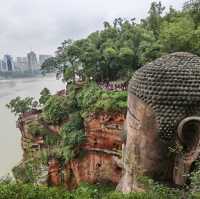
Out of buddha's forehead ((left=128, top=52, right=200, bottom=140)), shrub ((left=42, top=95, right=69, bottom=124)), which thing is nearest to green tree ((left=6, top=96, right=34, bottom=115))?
shrub ((left=42, top=95, right=69, bottom=124))

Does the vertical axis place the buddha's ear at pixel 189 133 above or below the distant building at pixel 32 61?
below

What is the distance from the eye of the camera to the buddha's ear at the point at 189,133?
200 inches

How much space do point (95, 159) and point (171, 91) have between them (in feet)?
34.4

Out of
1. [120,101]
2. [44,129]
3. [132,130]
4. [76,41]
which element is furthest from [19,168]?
[132,130]

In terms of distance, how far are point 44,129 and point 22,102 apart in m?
6.04

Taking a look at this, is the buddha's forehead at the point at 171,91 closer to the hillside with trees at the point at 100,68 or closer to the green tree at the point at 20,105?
the hillside with trees at the point at 100,68

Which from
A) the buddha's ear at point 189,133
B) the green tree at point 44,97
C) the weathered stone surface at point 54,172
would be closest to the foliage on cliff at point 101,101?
the weathered stone surface at point 54,172

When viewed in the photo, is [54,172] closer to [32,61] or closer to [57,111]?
[57,111]

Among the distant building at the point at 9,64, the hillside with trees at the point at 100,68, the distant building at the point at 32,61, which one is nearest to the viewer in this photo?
the hillside with trees at the point at 100,68

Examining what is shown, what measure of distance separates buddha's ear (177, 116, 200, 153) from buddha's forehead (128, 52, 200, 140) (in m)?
0.12

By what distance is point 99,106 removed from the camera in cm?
1520

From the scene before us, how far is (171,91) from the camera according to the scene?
17.3 ft

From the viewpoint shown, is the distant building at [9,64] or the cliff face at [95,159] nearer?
the cliff face at [95,159]

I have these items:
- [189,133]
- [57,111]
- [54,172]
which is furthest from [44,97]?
[189,133]
